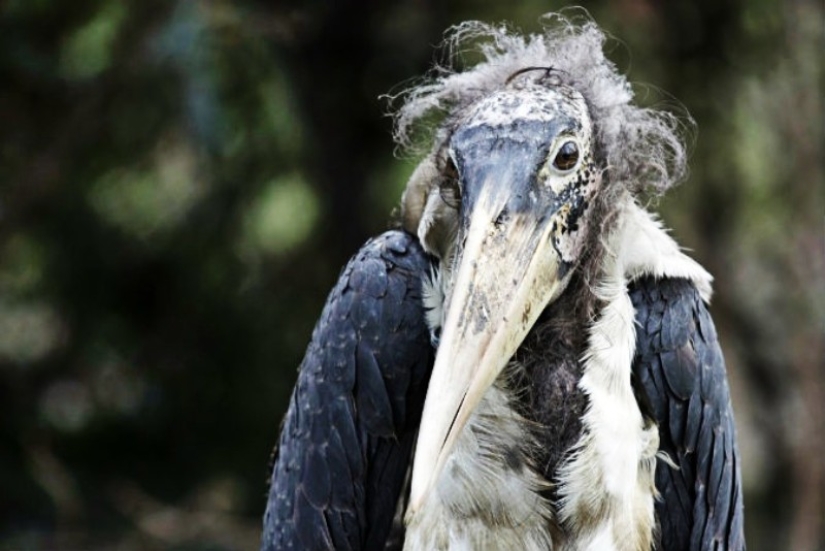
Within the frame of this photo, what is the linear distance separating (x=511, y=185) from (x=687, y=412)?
0.86m

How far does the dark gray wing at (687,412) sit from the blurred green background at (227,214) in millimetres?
2968

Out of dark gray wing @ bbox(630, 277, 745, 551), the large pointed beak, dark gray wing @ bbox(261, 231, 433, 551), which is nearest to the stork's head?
the large pointed beak

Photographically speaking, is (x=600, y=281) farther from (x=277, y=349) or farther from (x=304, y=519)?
(x=277, y=349)

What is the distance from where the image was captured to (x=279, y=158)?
693 cm

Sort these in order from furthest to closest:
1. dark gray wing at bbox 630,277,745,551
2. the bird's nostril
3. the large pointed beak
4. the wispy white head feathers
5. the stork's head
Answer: the wispy white head feathers → dark gray wing at bbox 630,277,745,551 → the bird's nostril → the stork's head → the large pointed beak

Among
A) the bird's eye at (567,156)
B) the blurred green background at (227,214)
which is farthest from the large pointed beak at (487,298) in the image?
the blurred green background at (227,214)

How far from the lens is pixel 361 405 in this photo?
3.53 metres

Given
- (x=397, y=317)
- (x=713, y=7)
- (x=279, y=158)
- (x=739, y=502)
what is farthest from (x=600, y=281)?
(x=713, y=7)

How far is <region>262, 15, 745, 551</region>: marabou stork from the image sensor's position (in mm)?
3166

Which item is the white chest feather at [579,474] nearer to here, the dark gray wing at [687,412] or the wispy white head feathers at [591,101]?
the dark gray wing at [687,412]

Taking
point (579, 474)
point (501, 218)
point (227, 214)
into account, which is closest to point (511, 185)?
point (501, 218)

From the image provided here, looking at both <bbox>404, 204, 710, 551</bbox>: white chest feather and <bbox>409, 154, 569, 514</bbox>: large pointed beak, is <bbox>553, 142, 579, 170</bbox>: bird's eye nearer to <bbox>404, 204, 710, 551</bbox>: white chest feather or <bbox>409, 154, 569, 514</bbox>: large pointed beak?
<bbox>409, 154, 569, 514</bbox>: large pointed beak

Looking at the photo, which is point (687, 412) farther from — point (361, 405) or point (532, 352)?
point (361, 405)

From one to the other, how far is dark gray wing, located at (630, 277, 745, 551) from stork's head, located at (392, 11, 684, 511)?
0.91ft
